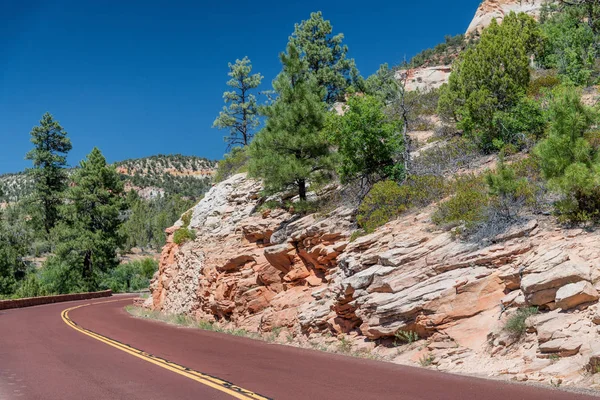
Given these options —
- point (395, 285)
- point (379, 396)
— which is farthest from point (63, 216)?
point (379, 396)

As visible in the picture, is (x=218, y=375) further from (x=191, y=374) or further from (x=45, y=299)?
(x=45, y=299)

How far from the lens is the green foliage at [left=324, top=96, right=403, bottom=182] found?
1781cm

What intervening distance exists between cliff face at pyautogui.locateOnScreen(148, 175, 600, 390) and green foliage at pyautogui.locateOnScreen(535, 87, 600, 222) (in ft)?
2.25

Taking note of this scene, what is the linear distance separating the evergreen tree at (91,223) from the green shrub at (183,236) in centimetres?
2351

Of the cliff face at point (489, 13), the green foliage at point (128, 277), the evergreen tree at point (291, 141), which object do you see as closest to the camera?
the evergreen tree at point (291, 141)

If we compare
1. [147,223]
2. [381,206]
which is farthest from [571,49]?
[147,223]

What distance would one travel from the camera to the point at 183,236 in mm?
28125

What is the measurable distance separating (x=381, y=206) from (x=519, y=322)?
7.08m

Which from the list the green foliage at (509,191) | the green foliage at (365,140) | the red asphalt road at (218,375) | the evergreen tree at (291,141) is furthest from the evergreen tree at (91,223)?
the green foliage at (509,191)

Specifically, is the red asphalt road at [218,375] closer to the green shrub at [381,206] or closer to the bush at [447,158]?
the green shrub at [381,206]

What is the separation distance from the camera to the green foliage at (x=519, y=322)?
28.8ft

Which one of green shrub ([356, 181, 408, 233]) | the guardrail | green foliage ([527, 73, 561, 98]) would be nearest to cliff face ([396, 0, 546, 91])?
green foliage ([527, 73, 561, 98])

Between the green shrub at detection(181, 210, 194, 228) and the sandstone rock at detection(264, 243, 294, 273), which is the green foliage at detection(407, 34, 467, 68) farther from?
the sandstone rock at detection(264, 243, 294, 273)

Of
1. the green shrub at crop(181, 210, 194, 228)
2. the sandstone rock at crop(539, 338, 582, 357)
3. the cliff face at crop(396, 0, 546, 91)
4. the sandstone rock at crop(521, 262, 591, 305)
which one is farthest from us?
the cliff face at crop(396, 0, 546, 91)
